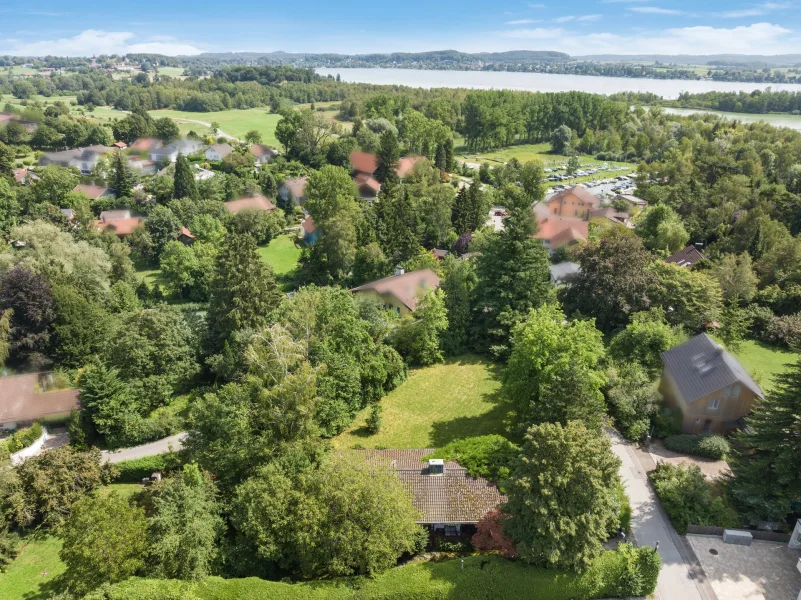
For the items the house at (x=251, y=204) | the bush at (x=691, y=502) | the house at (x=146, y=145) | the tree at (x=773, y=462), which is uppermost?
the house at (x=146, y=145)

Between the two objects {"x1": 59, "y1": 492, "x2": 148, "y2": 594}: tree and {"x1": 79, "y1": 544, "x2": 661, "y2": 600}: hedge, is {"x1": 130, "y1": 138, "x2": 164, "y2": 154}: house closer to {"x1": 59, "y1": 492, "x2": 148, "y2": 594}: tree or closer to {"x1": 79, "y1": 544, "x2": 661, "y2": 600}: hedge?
{"x1": 59, "y1": 492, "x2": 148, "y2": 594}: tree

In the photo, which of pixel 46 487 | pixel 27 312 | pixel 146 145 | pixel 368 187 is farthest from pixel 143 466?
pixel 146 145

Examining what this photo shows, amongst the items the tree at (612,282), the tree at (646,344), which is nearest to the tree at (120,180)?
the tree at (612,282)

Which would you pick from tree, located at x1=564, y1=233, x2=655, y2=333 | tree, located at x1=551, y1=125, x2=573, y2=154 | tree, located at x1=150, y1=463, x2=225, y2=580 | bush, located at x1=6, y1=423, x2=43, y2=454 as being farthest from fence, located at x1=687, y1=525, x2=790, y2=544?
tree, located at x1=551, y1=125, x2=573, y2=154

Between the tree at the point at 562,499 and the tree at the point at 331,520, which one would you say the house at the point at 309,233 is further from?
the tree at the point at 562,499

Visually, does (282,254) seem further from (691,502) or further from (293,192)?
(691,502)

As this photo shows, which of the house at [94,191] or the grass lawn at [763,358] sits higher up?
the house at [94,191]

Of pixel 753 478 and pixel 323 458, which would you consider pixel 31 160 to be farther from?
pixel 753 478
